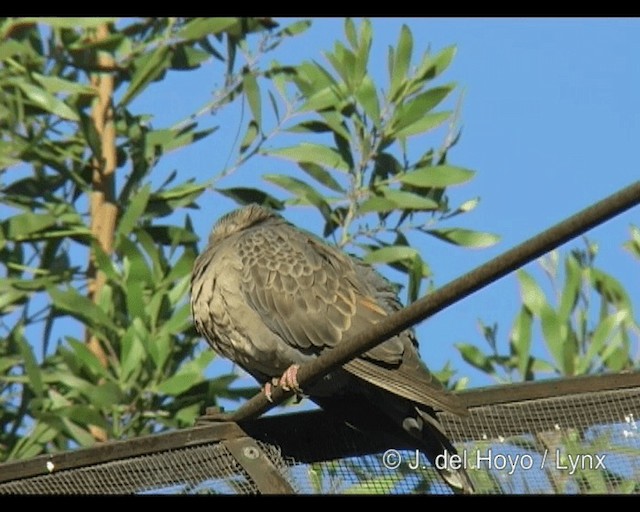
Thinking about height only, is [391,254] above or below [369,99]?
below

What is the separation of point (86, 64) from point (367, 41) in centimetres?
132

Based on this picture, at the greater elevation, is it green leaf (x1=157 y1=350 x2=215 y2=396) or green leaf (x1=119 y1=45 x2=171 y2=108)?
green leaf (x1=119 y1=45 x2=171 y2=108)

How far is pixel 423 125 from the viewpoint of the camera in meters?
7.34

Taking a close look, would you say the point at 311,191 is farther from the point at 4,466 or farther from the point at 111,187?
the point at 4,466

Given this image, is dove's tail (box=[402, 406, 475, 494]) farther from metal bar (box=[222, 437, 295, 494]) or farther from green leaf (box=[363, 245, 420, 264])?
green leaf (box=[363, 245, 420, 264])

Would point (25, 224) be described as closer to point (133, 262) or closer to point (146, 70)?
point (133, 262)

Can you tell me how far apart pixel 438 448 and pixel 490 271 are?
6.06 feet

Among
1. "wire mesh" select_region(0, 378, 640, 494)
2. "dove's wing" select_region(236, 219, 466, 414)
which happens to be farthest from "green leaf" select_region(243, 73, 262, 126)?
"wire mesh" select_region(0, 378, 640, 494)

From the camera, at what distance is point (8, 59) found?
756 centimetres

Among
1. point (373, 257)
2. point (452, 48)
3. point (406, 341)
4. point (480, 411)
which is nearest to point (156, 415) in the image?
point (373, 257)

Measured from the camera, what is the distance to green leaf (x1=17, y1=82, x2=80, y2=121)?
7.43 meters

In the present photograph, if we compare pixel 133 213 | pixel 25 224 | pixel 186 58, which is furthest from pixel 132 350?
pixel 186 58

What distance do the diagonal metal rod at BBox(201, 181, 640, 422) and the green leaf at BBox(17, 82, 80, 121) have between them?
377 cm

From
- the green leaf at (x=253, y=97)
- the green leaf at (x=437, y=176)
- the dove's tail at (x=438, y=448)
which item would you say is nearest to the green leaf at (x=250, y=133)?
the green leaf at (x=253, y=97)
